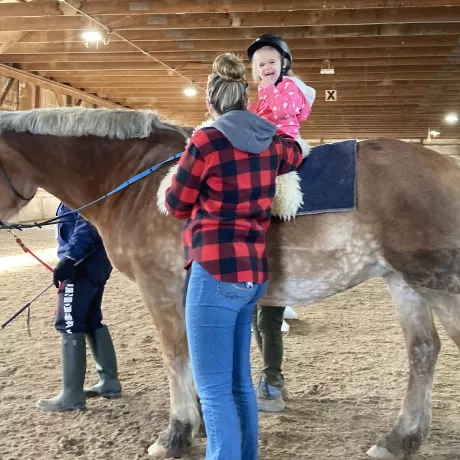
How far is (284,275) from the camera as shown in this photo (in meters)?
2.57

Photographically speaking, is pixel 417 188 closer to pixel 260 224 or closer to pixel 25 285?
pixel 260 224

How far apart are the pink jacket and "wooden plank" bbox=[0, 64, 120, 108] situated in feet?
33.5

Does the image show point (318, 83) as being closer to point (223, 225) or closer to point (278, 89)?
point (278, 89)

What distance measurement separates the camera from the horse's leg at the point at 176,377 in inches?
107

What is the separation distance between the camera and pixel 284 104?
8.89ft

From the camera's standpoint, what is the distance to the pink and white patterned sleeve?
8.90 feet

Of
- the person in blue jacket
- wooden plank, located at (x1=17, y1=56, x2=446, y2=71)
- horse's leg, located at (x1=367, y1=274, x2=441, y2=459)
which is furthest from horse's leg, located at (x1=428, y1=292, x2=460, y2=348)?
wooden plank, located at (x1=17, y1=56, x2=446, y2=71)

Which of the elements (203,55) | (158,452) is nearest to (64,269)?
(158,452)

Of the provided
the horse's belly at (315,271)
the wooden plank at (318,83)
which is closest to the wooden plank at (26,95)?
the wooden plank at (318,83)

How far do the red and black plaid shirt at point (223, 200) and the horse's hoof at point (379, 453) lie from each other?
1448mm

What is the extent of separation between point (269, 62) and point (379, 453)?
217cm

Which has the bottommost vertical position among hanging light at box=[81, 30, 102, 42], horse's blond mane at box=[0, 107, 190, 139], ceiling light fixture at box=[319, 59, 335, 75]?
horse's blond mane at box=[0, 107, 190, 139]

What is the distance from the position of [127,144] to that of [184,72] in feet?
29.7

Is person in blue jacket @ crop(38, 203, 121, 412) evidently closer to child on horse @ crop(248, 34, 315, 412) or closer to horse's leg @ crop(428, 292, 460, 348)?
child on horse @ crop(248, 34, 315, 412)
